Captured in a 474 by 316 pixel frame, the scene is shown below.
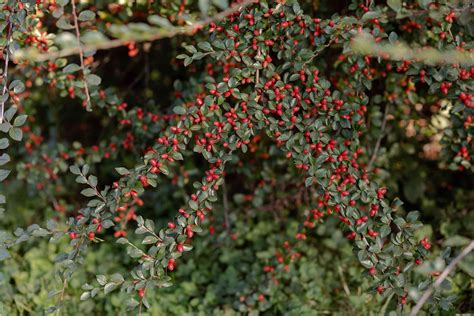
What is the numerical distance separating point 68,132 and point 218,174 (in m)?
1.92

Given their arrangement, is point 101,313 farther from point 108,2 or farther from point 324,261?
point 108,2

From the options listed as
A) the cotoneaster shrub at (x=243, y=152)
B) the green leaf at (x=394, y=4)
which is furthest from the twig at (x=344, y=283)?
the green leaf at (x=394, y=4)

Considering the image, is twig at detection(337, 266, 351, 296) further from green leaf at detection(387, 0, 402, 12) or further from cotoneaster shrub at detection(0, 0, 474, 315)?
green leaf at detection(387, 0, 402, 12)

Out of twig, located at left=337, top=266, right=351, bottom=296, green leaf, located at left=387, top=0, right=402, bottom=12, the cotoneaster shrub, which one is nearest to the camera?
→ green leaf, located at left=387, top=0, right=402, bottom=12

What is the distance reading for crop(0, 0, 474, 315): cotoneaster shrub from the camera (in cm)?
181

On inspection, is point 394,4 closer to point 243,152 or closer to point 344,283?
point 243,152

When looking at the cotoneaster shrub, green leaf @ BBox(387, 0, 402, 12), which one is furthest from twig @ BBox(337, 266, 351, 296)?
green leaf @ BBox(387, 0, 402, 12)

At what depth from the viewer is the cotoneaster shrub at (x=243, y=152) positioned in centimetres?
181

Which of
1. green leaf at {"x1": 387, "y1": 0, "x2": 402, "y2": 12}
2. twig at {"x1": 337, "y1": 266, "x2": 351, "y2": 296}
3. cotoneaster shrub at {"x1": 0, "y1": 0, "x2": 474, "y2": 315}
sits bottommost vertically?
twig at {"x1": 337, "y1": 266, "x2": 351, "y2": 296}

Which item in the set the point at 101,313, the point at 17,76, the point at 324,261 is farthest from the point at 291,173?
the point at 17,76

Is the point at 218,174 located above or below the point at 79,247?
above

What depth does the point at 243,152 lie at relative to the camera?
196 centimetres

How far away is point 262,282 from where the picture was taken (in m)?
2.40

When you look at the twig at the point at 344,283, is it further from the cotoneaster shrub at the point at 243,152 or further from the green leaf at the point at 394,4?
the green leaf at the point at 394,4
